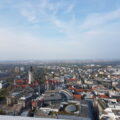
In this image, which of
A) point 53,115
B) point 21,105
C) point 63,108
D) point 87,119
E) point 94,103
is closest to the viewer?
point 87,119

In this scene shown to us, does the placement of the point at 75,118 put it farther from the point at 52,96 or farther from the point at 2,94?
the point at 2,94

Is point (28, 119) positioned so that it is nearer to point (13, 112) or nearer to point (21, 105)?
point (13, 112)

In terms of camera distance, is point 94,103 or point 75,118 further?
point 94,103

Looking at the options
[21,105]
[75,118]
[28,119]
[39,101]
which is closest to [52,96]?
→ [39,101]

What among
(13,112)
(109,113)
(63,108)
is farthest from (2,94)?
(109,113)

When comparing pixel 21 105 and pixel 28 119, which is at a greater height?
pixel 28 119

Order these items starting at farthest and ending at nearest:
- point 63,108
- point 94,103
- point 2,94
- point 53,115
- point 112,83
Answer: point 112,83 → point 2,94 → point 94,103 → point 63,108 → point 53,115

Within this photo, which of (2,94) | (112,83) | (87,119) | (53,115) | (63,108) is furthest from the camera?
(112,83)

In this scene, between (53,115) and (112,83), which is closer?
(53,115)

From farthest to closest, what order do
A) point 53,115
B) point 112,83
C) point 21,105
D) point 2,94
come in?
1. point 112,83
2. point 2,94
3. point 21,105
4. point 53,115
